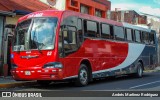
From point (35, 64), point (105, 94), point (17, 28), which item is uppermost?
point (17, 28)

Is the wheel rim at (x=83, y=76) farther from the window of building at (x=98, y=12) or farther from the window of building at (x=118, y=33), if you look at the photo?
the window of building at (x=98, y=12)

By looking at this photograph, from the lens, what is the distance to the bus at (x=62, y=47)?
15.3 metres

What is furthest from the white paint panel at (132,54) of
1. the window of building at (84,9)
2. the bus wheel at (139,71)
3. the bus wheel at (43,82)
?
the window of building at (84,9)

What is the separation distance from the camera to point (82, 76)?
56.1 ft

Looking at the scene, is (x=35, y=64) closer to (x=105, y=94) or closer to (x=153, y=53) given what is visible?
(x=105, y=94)

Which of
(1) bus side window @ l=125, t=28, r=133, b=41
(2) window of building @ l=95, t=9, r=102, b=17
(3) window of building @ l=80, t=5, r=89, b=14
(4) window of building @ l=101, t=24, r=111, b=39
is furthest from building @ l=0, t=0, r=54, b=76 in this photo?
(2) window of building @ l=95, t=9, r=102, b=17

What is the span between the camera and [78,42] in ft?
55.3

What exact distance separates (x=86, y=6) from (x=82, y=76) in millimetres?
18110

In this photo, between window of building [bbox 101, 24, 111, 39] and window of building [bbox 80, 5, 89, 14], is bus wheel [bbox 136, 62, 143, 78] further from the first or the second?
window of building [bbox 80, 5, 89, 14]

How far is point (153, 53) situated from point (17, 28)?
1348 cm

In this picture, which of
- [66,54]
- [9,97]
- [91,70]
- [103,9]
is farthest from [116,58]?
[103,9]

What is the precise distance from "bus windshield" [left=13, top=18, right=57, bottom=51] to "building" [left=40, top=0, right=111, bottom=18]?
1430 centimetres

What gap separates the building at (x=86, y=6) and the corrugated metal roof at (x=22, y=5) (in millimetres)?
1723

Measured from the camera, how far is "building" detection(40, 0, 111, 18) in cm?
3052
